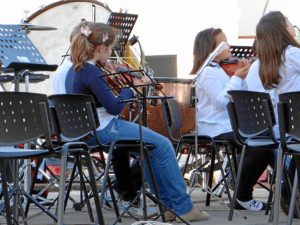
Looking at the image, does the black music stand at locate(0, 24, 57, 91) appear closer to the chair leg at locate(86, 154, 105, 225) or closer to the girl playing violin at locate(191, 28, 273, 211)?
the chair leg at locate(86, 154, 105, 225)

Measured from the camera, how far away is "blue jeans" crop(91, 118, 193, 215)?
5.69m

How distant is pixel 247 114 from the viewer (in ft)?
18.9

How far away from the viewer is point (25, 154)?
465 cm

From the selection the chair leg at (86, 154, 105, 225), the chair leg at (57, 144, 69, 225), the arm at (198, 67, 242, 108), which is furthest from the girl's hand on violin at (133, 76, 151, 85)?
the arm at (198, 67, 242, 108)

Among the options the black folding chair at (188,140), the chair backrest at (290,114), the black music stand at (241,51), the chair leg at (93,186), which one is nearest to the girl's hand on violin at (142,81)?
the chair leg at (93,186)

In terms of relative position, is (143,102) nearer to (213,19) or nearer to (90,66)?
(90,66)

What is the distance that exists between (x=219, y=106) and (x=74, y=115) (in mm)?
1711

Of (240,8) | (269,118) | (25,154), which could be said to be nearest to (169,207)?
(269,118)

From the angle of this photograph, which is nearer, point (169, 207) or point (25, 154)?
point (25, 154)

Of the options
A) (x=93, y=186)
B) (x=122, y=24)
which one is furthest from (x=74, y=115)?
(x=122, y=24)

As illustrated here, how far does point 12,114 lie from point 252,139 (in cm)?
183

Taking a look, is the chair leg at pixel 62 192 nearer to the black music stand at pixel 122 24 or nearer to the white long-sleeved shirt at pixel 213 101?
the white long-sleeved shirt at pixel 213 101

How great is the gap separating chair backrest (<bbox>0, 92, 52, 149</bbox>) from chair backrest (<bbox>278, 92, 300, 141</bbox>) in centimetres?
124

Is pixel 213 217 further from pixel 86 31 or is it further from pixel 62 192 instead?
pixel 62 192
